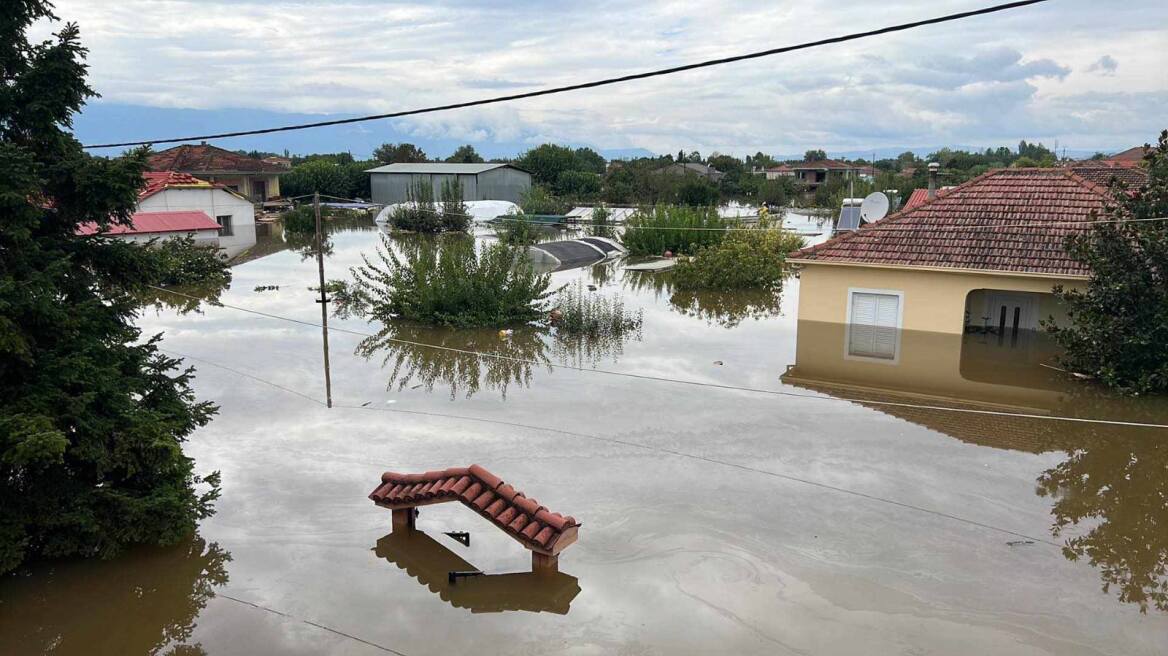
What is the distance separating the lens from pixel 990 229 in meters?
20.2

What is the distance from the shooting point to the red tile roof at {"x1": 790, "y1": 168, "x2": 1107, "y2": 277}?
19203mm

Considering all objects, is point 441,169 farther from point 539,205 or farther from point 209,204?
point 209,204

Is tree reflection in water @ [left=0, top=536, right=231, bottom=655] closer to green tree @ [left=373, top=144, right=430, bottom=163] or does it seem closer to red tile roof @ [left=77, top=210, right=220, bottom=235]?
red tile roof @ [left=77, top=210, right=220, bottom=235]

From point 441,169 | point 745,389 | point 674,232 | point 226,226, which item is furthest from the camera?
point 441,169

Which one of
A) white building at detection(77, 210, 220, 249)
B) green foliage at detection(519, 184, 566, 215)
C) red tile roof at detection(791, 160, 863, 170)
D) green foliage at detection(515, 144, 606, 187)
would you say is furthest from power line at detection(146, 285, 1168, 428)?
red tile roof at detection(791, 160, 863, 170)

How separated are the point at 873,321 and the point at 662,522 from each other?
1264 centimetres

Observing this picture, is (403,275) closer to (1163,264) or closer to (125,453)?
(125,453)

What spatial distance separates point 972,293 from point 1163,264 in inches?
292

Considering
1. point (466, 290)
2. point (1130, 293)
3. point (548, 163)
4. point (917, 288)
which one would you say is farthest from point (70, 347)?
point (548, 163)

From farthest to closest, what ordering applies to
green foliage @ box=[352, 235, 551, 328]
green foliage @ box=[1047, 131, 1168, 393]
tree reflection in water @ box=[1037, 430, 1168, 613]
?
green foliage @ box=[352, 235, 551, 328] → green foliage @ box=[1047, 131, 1168, 393] → tree reflection in water @ box=[1037, 430, 1168, 613]

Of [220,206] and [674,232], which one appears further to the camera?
[220,206]

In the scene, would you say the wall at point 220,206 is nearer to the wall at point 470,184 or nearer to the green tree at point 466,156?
the wall at point 470,184

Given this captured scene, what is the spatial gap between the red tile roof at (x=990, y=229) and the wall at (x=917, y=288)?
0.96 ft

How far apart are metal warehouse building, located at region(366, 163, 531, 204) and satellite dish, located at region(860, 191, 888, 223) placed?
131 feet
